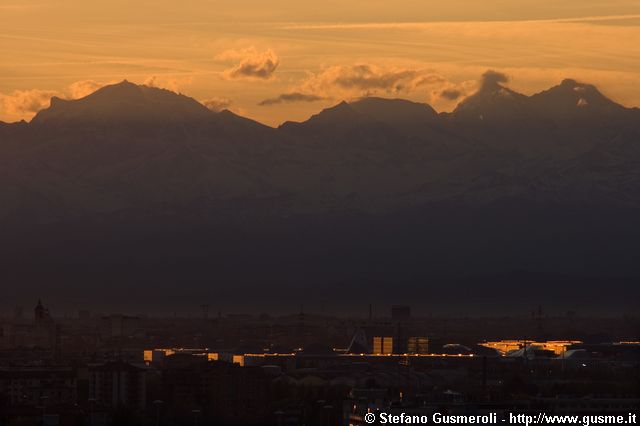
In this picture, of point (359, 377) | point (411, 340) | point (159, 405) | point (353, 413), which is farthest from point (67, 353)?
point (353, 413)

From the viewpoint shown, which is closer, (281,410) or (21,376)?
(281,410)

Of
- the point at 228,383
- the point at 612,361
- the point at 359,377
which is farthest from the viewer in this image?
the point at 612,361

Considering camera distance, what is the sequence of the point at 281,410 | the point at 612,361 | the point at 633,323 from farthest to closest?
the point at 633,323
the point at 612,361
the point at 281,410

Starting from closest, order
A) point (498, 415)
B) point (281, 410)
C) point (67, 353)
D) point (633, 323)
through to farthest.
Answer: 1. point (498, 415)
2. point (281, 410)
3. point (67, 353)
4. point (633, 323)

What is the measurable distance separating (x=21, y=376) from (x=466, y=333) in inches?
3456

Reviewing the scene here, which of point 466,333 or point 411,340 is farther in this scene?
point 466,333

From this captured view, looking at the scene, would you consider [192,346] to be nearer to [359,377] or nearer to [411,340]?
[411,340]

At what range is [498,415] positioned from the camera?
71188 mm

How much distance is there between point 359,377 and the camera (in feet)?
376

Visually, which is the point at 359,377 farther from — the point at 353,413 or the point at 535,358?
→ the point at 353,413

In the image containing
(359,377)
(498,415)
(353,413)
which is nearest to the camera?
(498,415)

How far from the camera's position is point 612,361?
5290 inches

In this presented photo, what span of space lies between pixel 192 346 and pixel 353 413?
97110mm

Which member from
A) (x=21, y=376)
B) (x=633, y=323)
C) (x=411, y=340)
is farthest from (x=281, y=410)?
(x=633, y=323)
